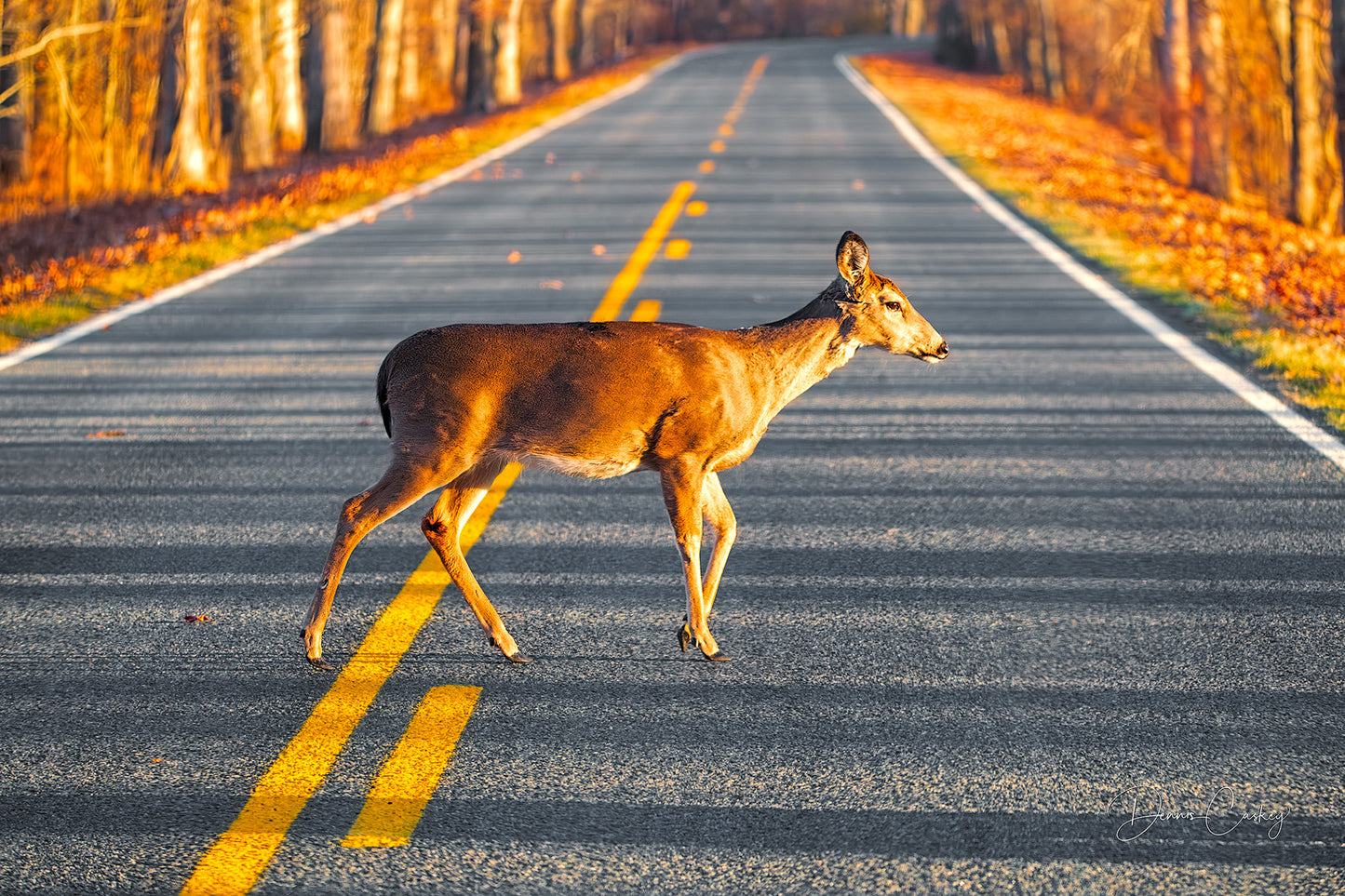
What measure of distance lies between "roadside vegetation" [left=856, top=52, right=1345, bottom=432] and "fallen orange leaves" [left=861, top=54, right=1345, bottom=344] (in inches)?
0.9

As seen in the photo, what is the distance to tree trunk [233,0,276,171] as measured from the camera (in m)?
26.8

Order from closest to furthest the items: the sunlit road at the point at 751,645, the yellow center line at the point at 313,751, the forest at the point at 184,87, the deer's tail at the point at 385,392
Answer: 1. the yellow center line at the point at 313,751
2. the sunlit road at the point at 751,645
3. the deer's tail at the point at 385,392
4. the forest at the point at 184,87

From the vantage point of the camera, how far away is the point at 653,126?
106ft

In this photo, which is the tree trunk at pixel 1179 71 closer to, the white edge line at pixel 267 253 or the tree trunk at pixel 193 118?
the white edge line at pixel 267 253

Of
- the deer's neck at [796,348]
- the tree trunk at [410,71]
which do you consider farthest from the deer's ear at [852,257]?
the tree trunk at [410,71]

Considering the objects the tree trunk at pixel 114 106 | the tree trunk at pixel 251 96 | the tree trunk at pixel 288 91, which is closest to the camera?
the tree trunk at pixel 114 106

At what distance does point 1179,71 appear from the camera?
26312 millimetres

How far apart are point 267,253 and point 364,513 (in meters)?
11.6

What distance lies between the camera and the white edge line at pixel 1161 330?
8227 mm

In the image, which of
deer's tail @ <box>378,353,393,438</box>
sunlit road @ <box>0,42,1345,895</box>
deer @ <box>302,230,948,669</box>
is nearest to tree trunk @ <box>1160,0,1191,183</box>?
sunlit road @ <box>0,42,1345,895</box>

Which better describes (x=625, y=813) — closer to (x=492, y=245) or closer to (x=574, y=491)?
(x=574, y=491)

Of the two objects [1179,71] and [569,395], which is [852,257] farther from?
[1179,71]

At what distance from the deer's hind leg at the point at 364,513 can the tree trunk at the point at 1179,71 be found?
22822mm

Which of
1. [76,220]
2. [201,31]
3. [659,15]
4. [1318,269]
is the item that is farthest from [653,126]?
[659,15]
